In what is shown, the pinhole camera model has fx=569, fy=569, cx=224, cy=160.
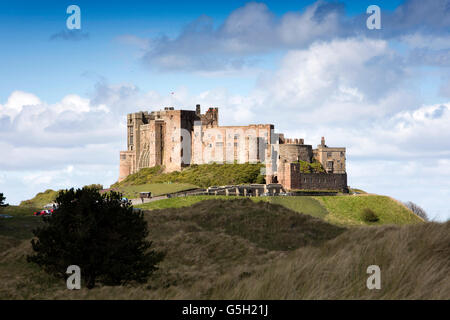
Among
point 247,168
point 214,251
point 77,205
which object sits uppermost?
point 247,168

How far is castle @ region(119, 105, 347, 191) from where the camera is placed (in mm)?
87375

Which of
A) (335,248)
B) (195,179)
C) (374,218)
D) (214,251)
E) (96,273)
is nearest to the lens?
(335,248)

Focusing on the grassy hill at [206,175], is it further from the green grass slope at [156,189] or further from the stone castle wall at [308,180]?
the green grass slope at [156,189]

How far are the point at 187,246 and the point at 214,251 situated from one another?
5.58 feet

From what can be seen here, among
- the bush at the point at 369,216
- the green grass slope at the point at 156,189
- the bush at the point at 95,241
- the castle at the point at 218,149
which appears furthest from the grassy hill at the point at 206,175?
the bush at the point at 95,241

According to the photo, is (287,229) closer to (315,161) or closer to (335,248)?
(335,248)

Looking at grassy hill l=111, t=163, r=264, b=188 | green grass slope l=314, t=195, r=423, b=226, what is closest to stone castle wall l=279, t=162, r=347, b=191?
grassy hill l=111, t=163, r=264, b=188

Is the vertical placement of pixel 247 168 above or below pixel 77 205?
above

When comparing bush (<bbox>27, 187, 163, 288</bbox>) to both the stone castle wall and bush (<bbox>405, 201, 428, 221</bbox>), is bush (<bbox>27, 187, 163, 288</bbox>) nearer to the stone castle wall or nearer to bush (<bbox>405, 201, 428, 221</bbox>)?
bush (<bbox>405, 201, 428, 221</bbox>)

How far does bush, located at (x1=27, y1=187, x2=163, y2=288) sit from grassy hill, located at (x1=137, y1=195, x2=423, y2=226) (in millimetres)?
40455

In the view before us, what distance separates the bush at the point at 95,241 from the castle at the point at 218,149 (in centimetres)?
6458

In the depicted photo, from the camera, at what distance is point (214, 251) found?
29.8 meters
